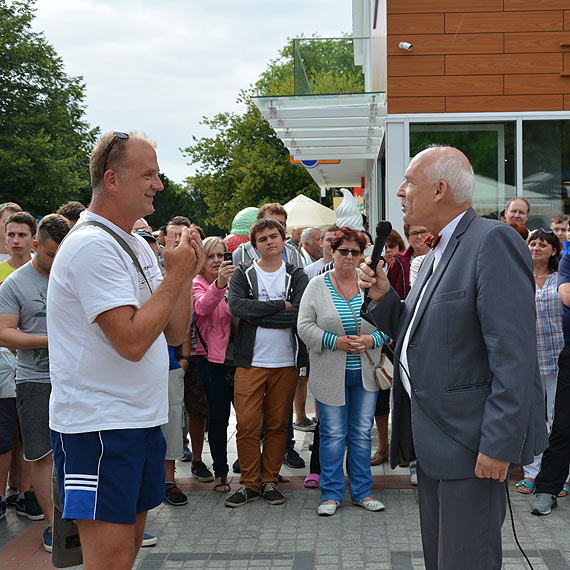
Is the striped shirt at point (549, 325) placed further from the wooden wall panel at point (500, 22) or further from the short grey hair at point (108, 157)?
the wooden wall panel at point (500, 22)

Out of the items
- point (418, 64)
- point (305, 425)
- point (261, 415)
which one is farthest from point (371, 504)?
point (418, 64)

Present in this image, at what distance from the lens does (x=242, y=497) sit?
228 inches

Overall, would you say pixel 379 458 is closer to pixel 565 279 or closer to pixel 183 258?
pixel 565 279

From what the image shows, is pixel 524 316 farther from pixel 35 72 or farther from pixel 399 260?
pixel 35 72

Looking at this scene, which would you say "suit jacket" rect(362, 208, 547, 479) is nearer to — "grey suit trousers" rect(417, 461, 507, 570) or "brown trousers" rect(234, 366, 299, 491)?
"grey suit trousers" rect(417, 461, 507, 570)

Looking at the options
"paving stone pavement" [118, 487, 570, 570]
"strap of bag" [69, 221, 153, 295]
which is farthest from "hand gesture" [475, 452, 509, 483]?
"paving stone pavement" [118, 487, 570, 570]

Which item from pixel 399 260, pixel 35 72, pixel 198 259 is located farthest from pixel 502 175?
pixel 35 72

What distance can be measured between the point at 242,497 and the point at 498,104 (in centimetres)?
719

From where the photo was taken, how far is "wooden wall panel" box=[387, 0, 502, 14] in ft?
34.0

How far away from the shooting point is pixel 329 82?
52.3 feet

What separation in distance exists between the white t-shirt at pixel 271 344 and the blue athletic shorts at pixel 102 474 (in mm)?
3119

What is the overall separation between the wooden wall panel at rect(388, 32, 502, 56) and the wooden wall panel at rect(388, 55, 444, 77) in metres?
0.06

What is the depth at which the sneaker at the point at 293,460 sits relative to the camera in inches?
266

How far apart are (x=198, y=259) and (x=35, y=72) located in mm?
38019
